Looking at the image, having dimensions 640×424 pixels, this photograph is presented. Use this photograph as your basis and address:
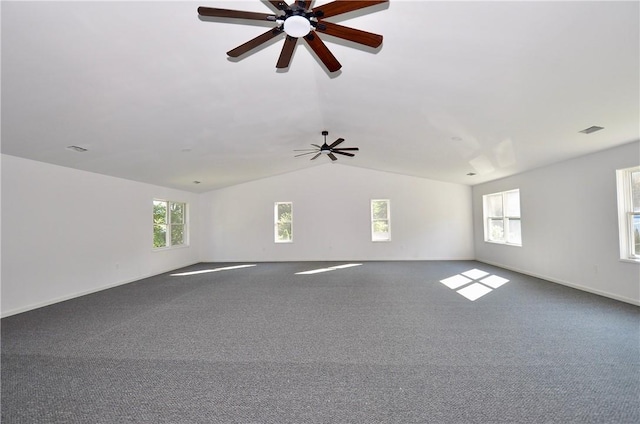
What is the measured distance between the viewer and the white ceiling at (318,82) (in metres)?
2.14

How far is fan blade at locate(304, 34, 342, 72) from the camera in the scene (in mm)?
2021

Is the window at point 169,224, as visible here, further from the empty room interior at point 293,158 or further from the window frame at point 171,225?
the empty room interior at point 293,158

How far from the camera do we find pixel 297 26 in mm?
1855

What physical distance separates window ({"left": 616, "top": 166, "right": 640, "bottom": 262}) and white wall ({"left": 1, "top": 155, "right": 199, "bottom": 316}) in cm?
867

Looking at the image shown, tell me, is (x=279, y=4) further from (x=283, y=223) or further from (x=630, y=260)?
(x=283, y=223)

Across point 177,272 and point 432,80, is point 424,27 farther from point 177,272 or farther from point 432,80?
point 177,272

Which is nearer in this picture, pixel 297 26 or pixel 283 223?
pixel 297 26

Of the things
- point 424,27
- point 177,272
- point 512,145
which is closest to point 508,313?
point 512,145

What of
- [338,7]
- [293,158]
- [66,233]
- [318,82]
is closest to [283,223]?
[293,158]

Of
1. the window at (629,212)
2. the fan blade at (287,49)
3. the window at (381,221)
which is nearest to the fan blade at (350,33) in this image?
the fan blade at (287,49)

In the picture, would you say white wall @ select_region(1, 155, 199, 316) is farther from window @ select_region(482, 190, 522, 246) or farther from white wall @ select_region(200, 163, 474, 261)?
window @ select_region(482, 190, 522, 246)

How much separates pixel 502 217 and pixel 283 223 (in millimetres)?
6162

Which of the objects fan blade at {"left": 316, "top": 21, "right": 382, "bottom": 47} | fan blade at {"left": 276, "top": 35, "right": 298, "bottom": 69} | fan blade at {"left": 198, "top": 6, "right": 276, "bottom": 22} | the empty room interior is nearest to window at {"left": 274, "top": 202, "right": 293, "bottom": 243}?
the empty room interior

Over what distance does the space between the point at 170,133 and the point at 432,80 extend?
3607 millimetres
